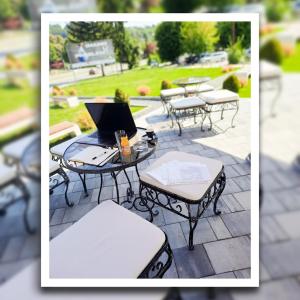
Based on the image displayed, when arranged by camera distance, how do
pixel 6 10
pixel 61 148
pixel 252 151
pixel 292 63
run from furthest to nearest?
1. pixel 61 148
2. pixel 252 151
3. pixel 292 63
4. pixel 6 10

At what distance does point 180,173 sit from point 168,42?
741 millimetres

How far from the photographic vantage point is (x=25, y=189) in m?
1.34

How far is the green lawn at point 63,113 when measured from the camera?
1343 millimetres

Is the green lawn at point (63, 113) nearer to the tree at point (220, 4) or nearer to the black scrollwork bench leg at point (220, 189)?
the tree at point (220, 4)

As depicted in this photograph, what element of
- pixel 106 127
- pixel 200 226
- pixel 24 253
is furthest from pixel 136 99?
pixel 24 253

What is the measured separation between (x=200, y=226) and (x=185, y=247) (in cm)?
16

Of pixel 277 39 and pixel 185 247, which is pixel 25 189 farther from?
pixel 277 39

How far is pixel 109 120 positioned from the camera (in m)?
1.51

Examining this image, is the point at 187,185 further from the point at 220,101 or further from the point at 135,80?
the point at 135,80

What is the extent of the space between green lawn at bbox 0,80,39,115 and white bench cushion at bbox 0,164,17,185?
283 mm

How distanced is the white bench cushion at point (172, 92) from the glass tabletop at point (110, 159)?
0.85 ft

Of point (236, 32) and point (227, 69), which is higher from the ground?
point (236, 32)

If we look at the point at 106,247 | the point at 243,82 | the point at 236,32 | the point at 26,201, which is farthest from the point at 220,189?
the point at 26,201

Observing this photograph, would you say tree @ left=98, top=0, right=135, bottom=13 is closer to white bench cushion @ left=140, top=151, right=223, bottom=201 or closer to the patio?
the patio
